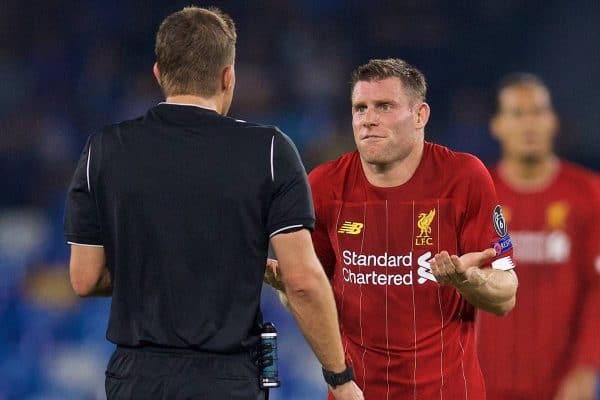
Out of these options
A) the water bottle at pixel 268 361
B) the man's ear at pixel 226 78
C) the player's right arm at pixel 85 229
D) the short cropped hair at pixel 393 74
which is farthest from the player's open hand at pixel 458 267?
the player's right arm at pixel 85 229

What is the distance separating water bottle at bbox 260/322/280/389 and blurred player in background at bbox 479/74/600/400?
263 cm

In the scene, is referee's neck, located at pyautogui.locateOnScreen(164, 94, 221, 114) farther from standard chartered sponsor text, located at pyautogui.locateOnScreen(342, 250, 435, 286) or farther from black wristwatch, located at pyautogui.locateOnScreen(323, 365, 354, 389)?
standard chartered sponsor text, located at pyautogui.locateOnScreen(342, 250, 435, 286)

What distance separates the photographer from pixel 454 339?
126 inches

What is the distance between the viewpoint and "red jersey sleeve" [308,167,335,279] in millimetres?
3371

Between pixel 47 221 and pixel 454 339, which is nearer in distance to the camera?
pixel 454 339

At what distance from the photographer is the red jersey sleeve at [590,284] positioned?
16.5 ft

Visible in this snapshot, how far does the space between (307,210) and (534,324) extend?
2907 mm

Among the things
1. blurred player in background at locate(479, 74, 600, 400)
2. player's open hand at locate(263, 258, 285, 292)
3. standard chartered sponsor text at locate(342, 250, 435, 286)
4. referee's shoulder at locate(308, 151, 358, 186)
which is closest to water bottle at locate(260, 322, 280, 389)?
player's open hand at locate(263, 258, 285, 292)

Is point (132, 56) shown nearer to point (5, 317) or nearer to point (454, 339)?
point (5, 317)

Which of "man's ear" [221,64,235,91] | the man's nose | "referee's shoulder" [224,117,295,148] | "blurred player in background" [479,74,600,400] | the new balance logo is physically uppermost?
"man's ear" [221,64,235,91]

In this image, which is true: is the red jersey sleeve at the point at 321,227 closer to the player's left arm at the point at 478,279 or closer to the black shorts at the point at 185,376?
the player's left arm at the point at 478,279

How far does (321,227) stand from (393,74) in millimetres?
562

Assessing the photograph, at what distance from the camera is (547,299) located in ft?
16.5

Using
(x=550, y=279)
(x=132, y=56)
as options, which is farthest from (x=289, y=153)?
(x=132, y=56)
